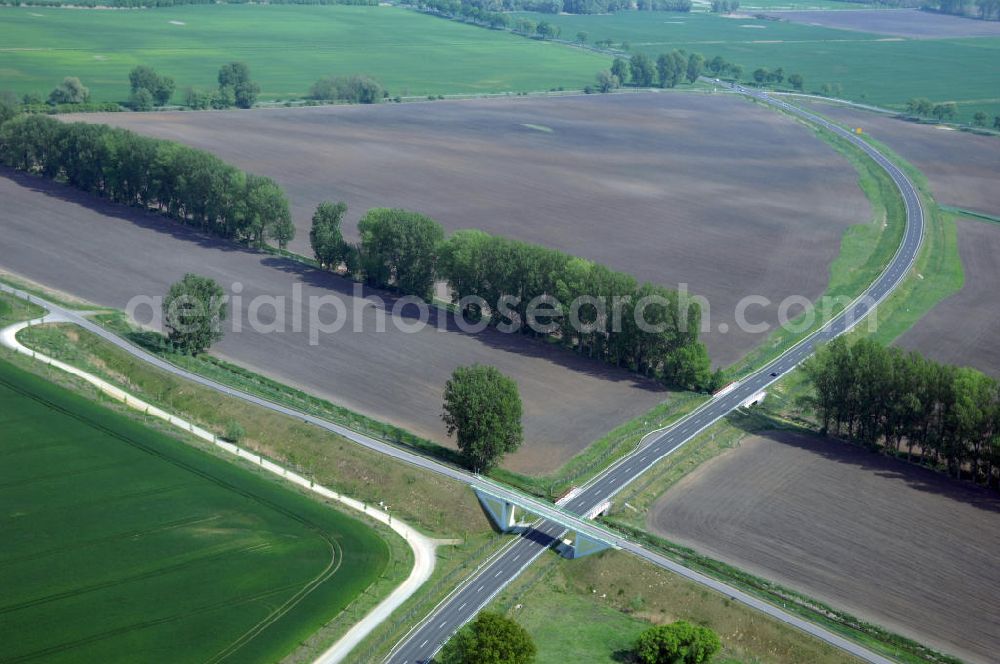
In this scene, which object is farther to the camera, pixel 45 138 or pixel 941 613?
pixel 45 138

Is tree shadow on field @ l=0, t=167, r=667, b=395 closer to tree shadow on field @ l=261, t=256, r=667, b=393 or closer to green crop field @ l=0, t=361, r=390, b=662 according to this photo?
tree shadow on field @ l=261, t=256, r=667, b=393

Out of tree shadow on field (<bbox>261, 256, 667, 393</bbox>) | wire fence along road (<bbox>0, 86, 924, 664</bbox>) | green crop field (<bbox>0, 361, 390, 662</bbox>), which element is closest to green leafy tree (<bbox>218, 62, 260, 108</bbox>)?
tree shadow on field (<bbox>261, 256, 667, 393</bbox>)

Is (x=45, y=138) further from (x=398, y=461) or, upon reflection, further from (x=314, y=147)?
(x=398, y=461)

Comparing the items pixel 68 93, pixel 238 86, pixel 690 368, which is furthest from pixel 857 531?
pixel 68 93

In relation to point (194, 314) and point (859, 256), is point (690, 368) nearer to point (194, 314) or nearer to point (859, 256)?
point (194, 314)

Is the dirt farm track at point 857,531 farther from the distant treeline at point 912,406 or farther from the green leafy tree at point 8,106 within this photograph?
the green leafy tree at point 8,106

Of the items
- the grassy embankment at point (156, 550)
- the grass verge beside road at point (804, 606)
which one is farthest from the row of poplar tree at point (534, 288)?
the grassy embankment at point (156, 550)

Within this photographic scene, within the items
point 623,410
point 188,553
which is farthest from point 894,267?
point 188,553
